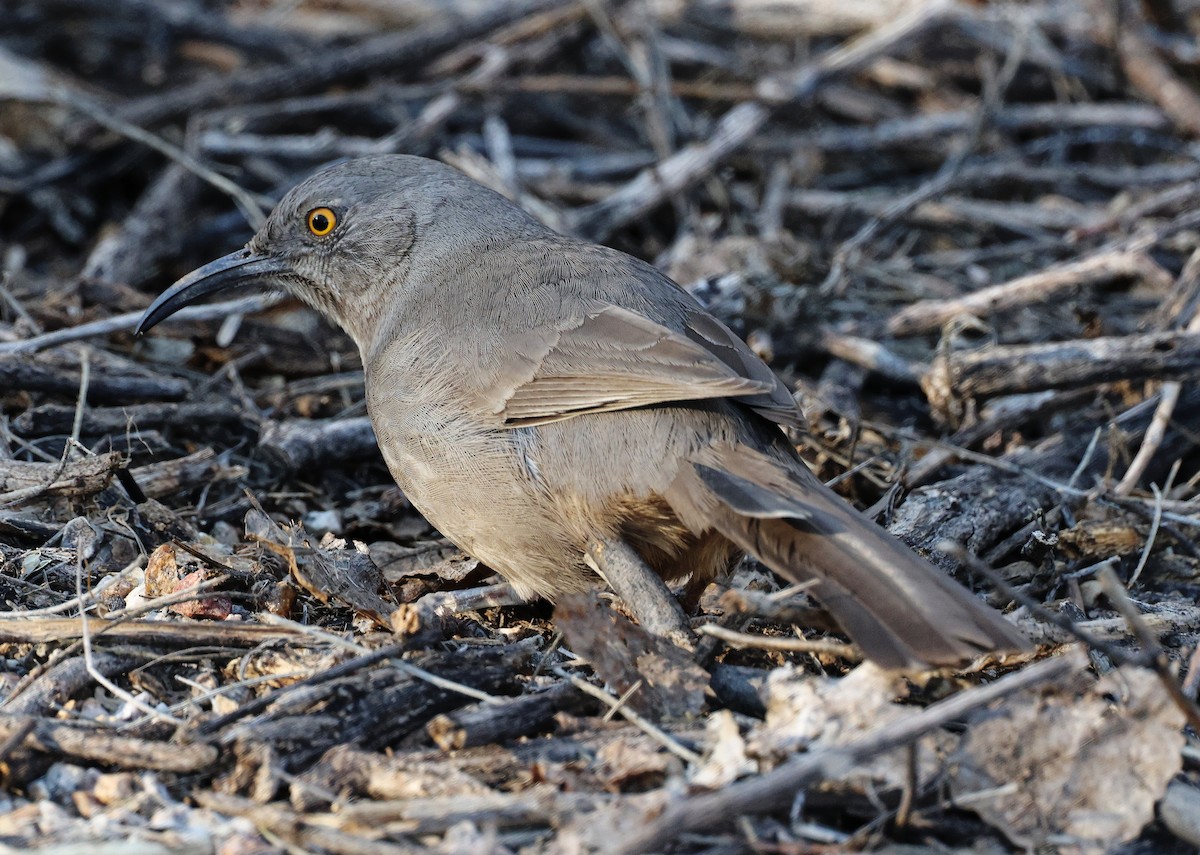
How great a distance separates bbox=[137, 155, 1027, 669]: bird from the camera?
3.23 metres

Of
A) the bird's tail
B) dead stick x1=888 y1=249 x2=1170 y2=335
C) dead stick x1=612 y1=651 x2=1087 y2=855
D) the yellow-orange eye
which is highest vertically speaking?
the yellow-orange eye

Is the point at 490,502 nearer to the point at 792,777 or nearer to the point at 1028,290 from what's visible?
the point at 792,777

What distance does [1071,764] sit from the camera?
9.71 ft

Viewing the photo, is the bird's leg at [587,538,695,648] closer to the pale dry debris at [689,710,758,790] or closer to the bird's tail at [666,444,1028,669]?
the bird's tail at [666,444,1028,669]

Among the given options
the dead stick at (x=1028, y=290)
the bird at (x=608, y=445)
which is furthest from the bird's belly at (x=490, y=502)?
the dead stick at (x=1028, y=290)

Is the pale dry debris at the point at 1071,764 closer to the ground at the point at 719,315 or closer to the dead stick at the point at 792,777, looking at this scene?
the ground at the point at 719,315

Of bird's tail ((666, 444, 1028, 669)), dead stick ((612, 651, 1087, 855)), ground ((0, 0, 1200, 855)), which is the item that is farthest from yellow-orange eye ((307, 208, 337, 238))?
dead stick ((612, 651, 1087, 855))

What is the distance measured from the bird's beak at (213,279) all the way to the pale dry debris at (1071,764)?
3.20 meters

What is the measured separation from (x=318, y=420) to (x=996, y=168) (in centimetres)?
371

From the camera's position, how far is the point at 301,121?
279 inches

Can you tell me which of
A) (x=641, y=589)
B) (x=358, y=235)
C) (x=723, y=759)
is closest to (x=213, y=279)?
(x=358, y=235)

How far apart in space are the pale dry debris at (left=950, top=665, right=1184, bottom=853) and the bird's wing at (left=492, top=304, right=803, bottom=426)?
109cm

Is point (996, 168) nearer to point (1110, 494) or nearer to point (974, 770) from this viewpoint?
point (1110, 494)

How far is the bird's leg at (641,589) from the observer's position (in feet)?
11.8
